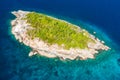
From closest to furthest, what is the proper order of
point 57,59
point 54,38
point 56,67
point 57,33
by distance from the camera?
point 56,67
point 57,59
point 54,38
point 57,33

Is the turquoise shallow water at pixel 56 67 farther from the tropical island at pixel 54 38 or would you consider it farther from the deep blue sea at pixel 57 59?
the tropical island at pixel 54 38

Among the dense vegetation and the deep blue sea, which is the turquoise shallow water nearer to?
the deep blue sea

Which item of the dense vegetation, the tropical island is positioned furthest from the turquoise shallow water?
the dense vegetation

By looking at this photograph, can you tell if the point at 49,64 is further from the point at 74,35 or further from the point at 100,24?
the point at 100,24

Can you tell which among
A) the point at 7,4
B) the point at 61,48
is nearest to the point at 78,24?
the point at 61,48

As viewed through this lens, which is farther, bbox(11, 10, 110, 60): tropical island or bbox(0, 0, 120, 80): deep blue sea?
bbox(11, 10, 110, 60): tropical island

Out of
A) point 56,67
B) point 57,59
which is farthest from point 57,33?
point 56,67

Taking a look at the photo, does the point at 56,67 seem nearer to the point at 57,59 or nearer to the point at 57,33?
the point at 57,59
